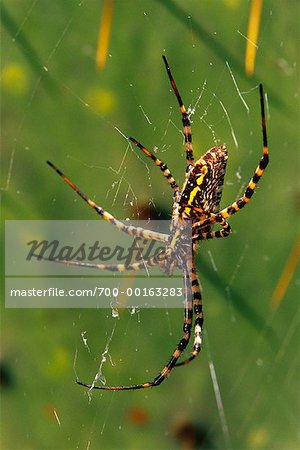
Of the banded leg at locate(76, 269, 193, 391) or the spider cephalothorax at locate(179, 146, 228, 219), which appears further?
the banded leg at locate(76, 269, 193, 391)

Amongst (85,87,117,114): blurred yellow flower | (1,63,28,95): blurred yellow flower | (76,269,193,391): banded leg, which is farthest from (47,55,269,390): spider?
(1,63,28,95): blurred yellow flower

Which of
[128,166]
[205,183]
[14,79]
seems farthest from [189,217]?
[14,79]

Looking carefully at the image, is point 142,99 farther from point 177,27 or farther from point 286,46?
point 286,46

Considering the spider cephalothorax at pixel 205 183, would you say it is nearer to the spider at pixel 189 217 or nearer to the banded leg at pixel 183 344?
the spider at pixel 189 217

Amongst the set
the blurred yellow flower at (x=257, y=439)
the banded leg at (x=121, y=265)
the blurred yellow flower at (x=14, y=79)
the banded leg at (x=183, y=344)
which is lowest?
the blurred yellow flower at (x=257, y=439)

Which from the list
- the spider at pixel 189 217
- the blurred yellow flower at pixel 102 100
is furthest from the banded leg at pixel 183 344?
the blurred yellow flower at pixel 102 100

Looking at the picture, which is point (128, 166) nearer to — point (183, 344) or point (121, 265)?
point (121, 265)

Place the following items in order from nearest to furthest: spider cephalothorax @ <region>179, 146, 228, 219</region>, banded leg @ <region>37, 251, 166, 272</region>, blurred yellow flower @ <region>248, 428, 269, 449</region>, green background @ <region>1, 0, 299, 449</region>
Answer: spider cephalothorax @ <region>179, 146, 228, 219</region>, banded leg @ <region>37, 251, 166, 272</region>, green background @ <region>1, 0, 299, 449</region>, blurred yellow flower @ <region>248, 428, 269, 449</region>

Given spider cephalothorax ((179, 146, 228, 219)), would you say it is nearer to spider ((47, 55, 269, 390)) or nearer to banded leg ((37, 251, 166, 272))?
spider ((47, 55, 269, 390))
